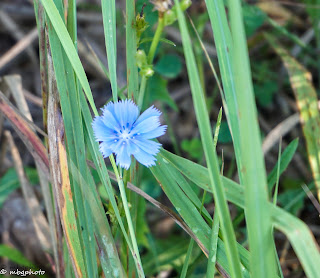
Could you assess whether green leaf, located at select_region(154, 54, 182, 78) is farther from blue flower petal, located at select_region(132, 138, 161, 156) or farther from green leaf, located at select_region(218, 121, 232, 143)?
blue flower petal, located at select_region(132, 138, 161, 156)

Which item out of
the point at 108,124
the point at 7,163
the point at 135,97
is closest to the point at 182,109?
the point at 7,163

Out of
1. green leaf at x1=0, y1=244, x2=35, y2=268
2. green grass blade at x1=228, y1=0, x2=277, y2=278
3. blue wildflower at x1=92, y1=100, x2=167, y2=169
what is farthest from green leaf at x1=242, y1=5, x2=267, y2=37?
green leaf at x1=0, y1=244, x2=35, y2=268

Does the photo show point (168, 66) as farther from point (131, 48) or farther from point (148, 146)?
point (148, 146)

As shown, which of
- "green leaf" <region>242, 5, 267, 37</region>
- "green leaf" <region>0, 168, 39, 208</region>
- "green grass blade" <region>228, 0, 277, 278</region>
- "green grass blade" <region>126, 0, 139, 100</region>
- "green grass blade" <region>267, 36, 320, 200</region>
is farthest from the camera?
"green leaf" <region>242, 5, 267, 37</region>

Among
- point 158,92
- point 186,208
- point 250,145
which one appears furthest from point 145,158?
point 158,92

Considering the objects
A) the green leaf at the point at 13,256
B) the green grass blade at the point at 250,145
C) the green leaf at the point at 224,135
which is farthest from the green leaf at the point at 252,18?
the green leaf at the point at 13,256

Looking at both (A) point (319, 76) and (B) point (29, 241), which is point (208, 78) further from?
(B) point (29, 241)
